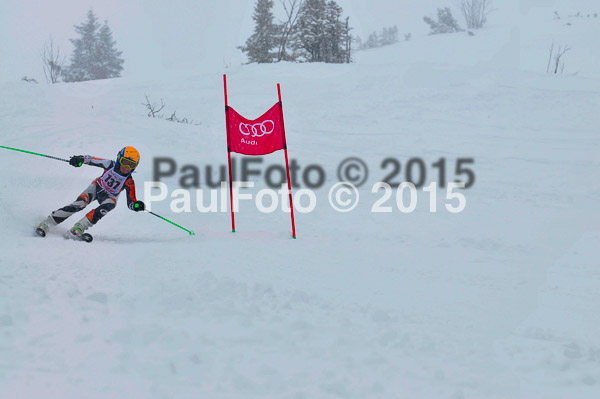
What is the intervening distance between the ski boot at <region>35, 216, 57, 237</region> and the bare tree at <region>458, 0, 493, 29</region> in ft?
161

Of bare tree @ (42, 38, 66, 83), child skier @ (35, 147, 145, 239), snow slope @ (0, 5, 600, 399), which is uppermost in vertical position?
bare tree @ (42, 38, 66, 83)

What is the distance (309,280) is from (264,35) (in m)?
30.6

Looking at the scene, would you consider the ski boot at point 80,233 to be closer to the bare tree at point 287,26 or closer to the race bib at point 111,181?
the race bib at point 111,181

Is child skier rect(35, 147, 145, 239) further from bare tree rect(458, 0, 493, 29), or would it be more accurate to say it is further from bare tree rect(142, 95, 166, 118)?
bare tree rect(458, 0, 493, 29)

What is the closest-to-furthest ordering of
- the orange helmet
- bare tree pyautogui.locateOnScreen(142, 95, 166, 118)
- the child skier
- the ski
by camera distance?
1. the ski
2. the child skier
3. the orange helmet
4. bare tree pyautogui.locateOnScreen(142, 95, 166, 118)

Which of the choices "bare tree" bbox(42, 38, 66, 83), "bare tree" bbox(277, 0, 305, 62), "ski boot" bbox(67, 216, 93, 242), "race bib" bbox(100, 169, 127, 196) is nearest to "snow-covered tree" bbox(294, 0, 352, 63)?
"bare tree" bbox(277, 0, 305, 62)

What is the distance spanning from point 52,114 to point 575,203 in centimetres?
1281

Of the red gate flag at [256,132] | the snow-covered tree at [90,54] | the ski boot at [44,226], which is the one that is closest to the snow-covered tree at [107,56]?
the snow-covered tree at [90,54]

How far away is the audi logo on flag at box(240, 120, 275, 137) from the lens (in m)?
7.96

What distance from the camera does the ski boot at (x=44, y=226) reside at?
639 cm

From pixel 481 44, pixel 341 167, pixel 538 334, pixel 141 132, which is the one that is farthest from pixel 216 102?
pixel 481 44

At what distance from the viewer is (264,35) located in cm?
3338

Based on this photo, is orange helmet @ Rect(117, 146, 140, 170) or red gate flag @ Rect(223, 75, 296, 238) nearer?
orange helmet @ Rect(117, 146, 140, 170)

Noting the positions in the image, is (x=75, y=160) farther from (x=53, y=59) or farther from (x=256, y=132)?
(x=53, y=59)
